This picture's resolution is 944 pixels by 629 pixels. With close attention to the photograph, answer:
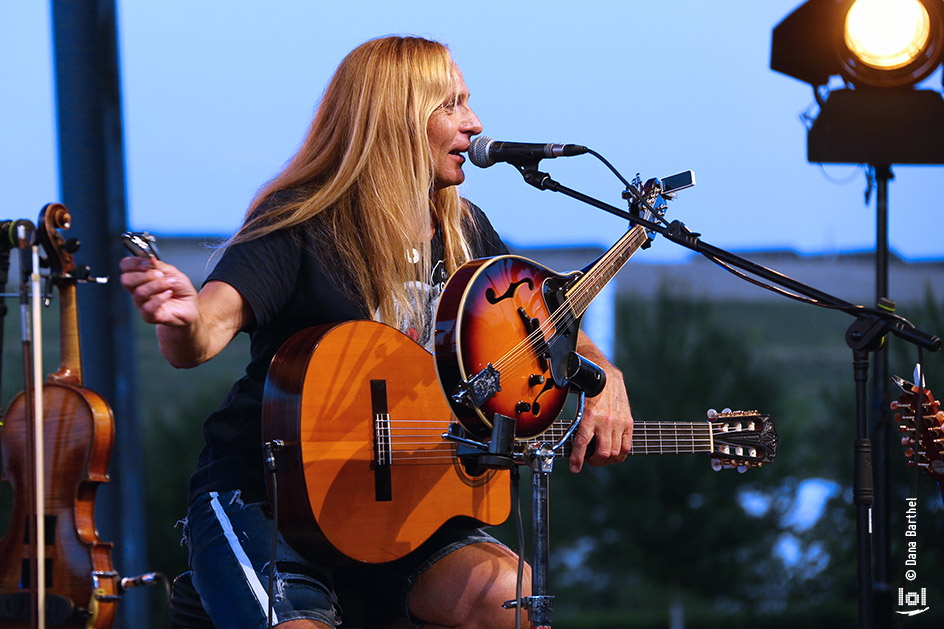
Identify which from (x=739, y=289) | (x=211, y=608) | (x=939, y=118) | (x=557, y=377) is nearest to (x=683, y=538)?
(x=739, y=289)

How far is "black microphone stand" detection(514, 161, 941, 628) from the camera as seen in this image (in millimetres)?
1804

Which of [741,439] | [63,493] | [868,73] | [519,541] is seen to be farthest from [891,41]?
[63,493]

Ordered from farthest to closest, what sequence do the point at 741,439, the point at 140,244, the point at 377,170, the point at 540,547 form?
the point at 741,439
the point at 377,170
the point at 540,547
the point at 140,244

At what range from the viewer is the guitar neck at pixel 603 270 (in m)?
2.02

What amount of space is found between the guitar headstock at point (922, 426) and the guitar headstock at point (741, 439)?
1.04 feet

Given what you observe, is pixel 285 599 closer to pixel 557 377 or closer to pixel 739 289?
pixel 557 377

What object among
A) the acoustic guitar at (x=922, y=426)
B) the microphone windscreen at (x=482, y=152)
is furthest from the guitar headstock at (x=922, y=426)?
the microphone windscreen at (x=482, y=152)

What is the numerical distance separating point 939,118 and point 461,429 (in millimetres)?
2315

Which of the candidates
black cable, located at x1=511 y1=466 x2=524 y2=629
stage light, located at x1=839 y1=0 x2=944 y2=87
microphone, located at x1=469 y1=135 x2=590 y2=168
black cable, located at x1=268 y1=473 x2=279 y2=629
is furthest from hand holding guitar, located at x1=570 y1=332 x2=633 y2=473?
stage light, located at x1=839 y1=0 x2=944 y2=87

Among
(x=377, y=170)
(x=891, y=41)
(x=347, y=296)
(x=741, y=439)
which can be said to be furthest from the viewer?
(x=891, y=41)

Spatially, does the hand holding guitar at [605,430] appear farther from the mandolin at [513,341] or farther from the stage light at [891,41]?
the stage light at [891,41]

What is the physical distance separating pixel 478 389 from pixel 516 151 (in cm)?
50

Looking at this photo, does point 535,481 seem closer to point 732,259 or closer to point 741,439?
point 732,259

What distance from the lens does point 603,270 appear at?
208 centimetres
